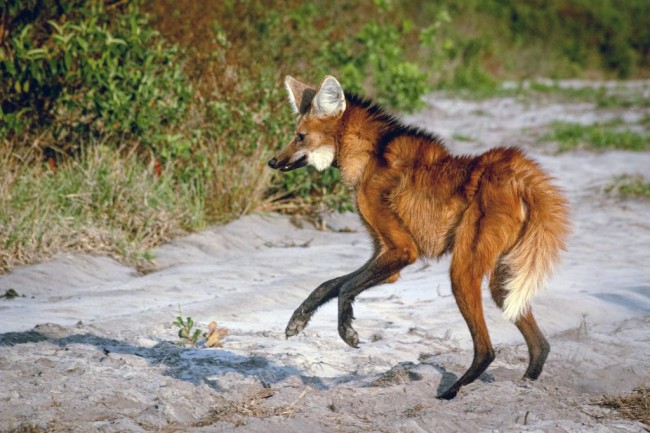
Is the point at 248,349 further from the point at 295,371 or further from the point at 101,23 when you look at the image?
the point at 101,23

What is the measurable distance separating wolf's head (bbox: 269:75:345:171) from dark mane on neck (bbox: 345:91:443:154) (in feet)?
0.48

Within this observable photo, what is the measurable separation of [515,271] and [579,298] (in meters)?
1.66

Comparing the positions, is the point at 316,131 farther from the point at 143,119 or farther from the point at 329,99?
the point at 143,119

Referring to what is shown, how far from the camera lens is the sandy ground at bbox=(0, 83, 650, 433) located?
11.9 ft

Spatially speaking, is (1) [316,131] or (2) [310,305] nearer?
(2) [310,305]

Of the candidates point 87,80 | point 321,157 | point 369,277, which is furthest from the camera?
point 87,80

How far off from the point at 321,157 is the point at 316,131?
0.13 meters

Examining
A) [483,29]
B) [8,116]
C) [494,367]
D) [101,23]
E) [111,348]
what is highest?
[483,29]

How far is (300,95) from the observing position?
486 centimetres

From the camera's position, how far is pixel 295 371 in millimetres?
4277

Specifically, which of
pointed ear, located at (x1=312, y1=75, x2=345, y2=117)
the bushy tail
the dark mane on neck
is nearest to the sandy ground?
the bushy tail

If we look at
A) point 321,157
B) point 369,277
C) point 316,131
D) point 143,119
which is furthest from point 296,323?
point 143,119

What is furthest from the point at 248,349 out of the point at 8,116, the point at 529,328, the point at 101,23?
the point at 101,23

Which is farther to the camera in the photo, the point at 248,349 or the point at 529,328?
the point at 248,349
